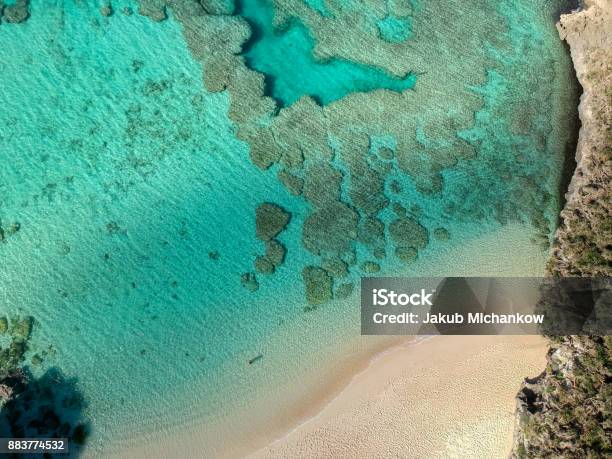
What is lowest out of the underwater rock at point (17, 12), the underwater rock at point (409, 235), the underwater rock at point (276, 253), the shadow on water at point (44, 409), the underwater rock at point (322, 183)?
the shadow on water at point (44, 409)

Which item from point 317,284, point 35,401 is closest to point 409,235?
point 317,284

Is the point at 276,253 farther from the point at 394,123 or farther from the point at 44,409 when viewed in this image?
the point at 44,409

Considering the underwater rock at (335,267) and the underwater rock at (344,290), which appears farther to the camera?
the underwater rock at (335,267)

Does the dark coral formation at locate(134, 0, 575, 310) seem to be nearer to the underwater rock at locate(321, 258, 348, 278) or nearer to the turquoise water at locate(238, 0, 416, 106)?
the underwater rock at locate(321, 258, 348, 278)

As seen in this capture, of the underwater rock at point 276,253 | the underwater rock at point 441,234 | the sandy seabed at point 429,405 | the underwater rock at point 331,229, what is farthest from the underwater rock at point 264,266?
the underwater rock at point 441,234

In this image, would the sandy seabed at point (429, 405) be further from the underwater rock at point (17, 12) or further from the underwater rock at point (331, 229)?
the underwater rock at point (17, 12)

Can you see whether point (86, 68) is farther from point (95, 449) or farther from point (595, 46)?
point (595, 46)
